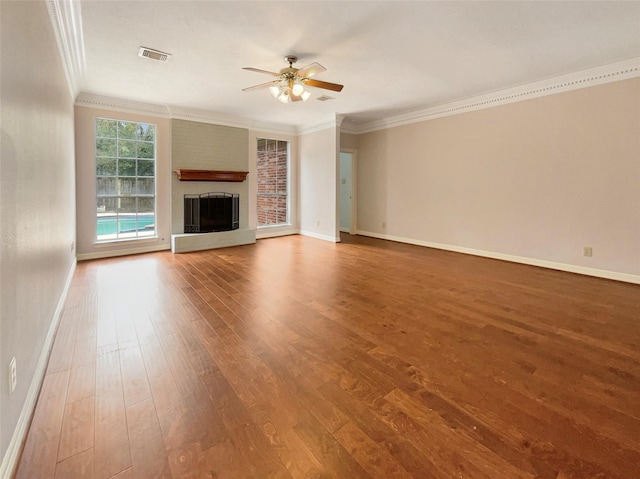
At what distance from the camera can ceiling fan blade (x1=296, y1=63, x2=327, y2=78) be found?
3.32 metres

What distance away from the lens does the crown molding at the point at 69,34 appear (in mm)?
2642

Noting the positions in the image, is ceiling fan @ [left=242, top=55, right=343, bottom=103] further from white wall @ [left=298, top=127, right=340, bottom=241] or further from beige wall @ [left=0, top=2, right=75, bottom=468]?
white wall @ [left=298, top=127, right=340, bottom=241]

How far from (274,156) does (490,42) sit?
17.1ft

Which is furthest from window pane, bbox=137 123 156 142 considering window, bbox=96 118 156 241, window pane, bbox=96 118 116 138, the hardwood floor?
the hardwood floor

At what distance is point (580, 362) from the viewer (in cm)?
215

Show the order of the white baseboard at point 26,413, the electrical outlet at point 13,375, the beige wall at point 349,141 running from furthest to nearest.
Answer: the beige wall at point 349,141, the electrical outlet at point 13,375, the white baseboard at point 26,413

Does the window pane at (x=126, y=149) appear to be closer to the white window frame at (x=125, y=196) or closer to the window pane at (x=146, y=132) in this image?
the white window frame at (x=125, y=196)

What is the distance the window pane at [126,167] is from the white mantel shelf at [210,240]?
1315mm

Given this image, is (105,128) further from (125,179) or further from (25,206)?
(25,206)

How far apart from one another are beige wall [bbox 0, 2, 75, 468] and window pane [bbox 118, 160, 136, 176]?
9.78 feet

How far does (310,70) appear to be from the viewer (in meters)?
3.46

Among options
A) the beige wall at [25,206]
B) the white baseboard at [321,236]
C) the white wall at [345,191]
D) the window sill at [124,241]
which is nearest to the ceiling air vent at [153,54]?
the beige wall at [25,206]

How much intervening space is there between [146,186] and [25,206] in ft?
14.5

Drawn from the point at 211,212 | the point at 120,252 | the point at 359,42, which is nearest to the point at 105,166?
the point at 120,252
